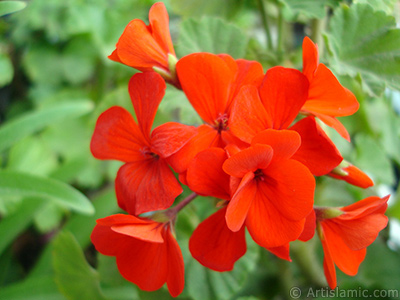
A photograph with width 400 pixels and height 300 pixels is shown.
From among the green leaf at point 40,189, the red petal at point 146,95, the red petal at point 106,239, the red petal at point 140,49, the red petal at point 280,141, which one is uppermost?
the red petal at point 140,49

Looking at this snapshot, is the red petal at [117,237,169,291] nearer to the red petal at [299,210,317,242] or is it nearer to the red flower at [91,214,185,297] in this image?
the red flower at [91,214,185,297]

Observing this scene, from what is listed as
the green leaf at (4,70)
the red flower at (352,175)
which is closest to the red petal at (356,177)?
the red flower at (352,175)

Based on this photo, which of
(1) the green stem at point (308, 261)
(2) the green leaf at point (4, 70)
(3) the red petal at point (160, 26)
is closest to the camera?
(3) the red petal at point (160, 26)

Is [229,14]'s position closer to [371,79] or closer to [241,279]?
[371,79]

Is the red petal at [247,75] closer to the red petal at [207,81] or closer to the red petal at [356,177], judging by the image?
the red petal at [207,81]

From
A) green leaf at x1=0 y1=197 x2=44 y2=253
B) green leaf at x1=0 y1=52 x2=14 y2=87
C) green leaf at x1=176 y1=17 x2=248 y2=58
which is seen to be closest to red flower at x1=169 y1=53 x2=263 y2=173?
green leaf at x1=176 y1=17 x2=248 y2=58

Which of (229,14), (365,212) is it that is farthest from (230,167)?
(229,14)

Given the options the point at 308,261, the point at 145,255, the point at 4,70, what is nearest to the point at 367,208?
the point at 145,255
